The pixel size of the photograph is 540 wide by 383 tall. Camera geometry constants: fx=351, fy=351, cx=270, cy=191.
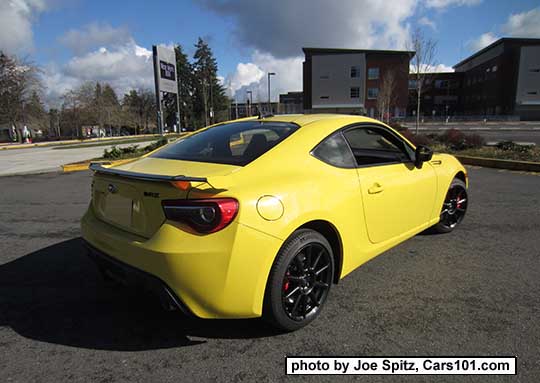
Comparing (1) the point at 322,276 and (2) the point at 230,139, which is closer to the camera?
(1) the point at 322,276

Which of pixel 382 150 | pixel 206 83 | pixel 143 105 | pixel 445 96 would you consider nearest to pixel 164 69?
pixel 382 150

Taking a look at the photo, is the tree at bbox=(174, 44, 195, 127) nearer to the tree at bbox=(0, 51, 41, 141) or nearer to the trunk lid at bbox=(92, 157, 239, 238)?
the tree at bbox=(0, 51, 41, 141)

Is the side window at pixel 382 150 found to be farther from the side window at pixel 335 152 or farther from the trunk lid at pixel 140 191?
the trunk lid at pixel 140 191

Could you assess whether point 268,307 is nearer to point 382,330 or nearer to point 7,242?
point 382,330

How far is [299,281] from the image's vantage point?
2473 mm

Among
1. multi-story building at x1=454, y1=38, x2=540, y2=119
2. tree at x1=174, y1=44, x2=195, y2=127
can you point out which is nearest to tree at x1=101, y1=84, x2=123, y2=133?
tree at x1=174, y1=44, x2=195, y2=127

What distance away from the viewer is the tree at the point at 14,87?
121 feet

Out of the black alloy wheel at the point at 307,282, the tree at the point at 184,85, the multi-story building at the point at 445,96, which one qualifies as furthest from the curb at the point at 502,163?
the multi-story building at the point at 445,96

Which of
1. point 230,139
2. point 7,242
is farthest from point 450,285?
point 7,242

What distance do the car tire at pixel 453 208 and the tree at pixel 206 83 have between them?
59549mm

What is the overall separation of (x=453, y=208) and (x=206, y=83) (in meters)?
63.9

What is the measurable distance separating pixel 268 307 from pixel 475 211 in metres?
4.60

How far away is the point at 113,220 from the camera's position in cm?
255

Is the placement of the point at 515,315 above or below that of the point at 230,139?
below
